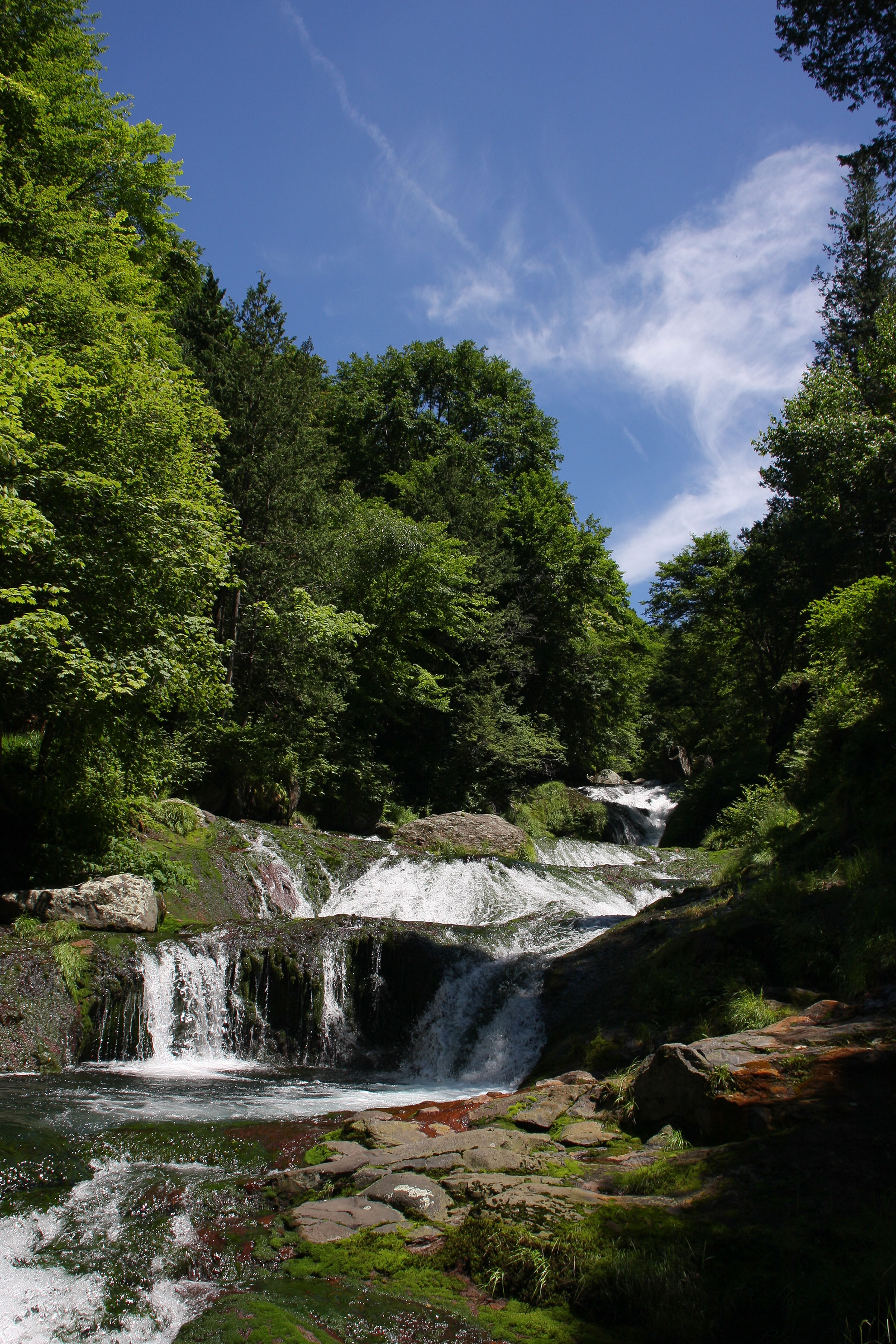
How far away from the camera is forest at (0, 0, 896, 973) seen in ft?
36.5

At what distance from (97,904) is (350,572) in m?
13.6

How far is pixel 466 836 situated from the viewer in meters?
19.2

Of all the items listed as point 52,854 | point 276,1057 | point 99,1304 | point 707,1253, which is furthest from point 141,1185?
point 52,854

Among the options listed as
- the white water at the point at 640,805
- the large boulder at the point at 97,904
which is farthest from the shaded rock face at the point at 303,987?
the white water at the point at 640,805

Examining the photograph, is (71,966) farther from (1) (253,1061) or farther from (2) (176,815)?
(2) (176,815)

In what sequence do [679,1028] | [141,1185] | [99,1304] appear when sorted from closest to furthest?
[99,1304] < [141,1185] < [679,1028]

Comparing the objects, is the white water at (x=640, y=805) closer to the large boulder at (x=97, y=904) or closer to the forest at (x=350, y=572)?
the forest at (x=350, y=572)

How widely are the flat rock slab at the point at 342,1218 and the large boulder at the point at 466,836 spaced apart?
527 inches

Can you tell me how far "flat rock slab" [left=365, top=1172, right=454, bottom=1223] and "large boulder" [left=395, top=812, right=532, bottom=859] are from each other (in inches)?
522

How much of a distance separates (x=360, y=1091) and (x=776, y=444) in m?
22.7

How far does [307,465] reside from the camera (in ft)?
71.8

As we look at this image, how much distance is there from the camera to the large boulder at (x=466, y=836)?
61.0ft

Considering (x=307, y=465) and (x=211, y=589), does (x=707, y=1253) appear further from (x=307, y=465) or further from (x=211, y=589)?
(x=307, y=465)

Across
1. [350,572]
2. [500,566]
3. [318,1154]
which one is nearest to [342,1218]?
[318,1154]
